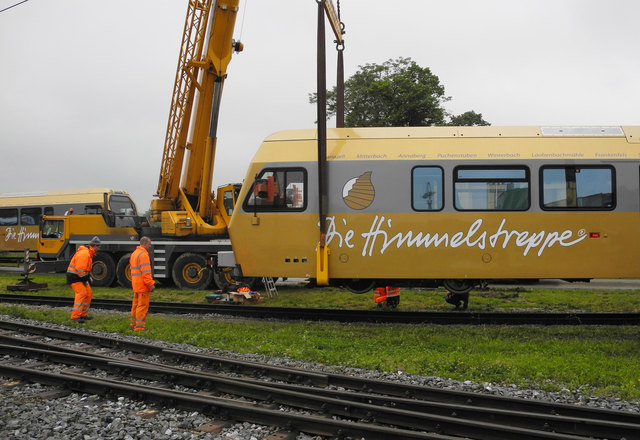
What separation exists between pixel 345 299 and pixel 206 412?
366 inches

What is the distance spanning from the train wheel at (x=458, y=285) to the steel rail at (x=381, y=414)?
4540 millimetres

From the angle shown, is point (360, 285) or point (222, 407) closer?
point (222, 407)

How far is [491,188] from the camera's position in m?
9.20

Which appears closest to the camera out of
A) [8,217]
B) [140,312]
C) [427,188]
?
[427,188]

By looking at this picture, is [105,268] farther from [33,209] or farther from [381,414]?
[381,414]

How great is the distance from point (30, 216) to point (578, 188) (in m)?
25.1

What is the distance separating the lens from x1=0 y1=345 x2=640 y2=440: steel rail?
4652mm

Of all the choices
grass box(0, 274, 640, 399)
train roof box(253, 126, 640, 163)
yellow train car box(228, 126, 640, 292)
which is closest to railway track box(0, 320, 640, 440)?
grass box(0, 274, 640, 399)

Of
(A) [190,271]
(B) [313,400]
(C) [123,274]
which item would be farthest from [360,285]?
(C) [123,274]

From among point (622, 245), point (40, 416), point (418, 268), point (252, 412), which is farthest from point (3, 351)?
point (622, 245)

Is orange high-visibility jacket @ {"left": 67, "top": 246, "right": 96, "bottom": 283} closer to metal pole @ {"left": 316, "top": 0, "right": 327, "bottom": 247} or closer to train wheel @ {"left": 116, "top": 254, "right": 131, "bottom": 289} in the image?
metal pole @ {"left": 316, "top": 0, "right": 327, "bottom": 247}

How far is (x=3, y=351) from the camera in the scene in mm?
7957

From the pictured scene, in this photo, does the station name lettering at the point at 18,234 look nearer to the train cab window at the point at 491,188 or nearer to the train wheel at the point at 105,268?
the train wheel at the point at 105,268

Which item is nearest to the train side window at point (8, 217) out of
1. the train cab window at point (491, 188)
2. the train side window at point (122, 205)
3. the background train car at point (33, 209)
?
the background train car at point (33, 209)
